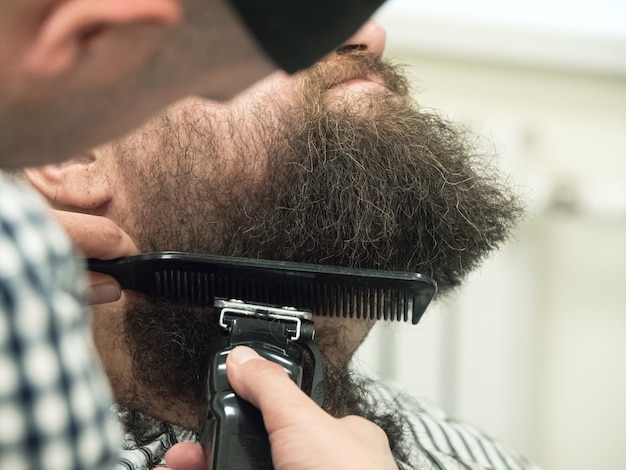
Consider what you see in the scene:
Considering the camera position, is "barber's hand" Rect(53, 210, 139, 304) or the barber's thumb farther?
"barber's hand" Rect(53, 210, 139, 304)

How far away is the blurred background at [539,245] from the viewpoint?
1506 millimetres

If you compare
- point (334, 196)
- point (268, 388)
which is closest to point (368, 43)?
point (334, 196)

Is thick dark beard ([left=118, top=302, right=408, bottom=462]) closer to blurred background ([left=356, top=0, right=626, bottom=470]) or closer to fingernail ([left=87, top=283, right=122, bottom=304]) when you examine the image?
fingernail ([left=87, top=283, right=122, bottom=304])

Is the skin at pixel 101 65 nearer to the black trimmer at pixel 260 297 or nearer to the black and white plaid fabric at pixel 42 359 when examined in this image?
the black and white plaid fabric at pixel 42 359

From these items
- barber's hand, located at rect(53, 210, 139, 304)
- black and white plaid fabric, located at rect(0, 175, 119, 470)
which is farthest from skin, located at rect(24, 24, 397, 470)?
black and white plaid fabric, located at rect(0, 175, 119, 470)

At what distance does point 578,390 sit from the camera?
1599 mm

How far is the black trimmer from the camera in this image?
0.60 m

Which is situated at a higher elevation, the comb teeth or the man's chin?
the man's chin

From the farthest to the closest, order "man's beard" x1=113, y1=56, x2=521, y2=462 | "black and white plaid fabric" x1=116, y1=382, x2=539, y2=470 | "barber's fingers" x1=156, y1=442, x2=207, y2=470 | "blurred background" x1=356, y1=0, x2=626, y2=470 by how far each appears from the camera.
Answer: "blurred background" x1=356, y1=0, x2=626, y2=470, "black and white plaid fabric" x1=116, y1=382, x2=539, y2=470, "man's beard" x1=113, y1=56, x2=521, y2=462, "barber's fingers" x1=156, y1=442, x2=207, y2=470

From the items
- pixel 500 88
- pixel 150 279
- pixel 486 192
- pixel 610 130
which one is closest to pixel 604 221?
pixel 610 130

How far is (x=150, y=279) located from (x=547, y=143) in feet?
3.58

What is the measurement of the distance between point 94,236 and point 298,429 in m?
0.26

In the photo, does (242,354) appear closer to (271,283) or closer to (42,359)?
(271,283)

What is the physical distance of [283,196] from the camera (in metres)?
0.75
